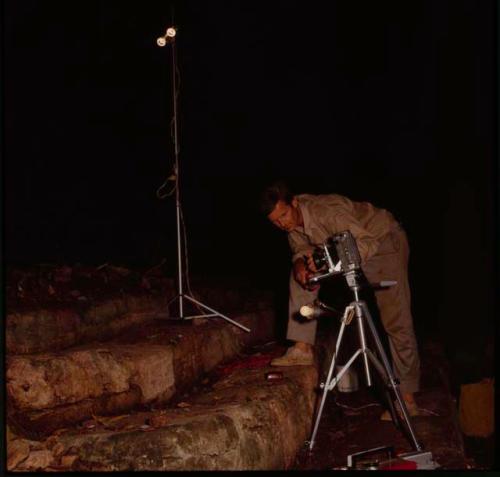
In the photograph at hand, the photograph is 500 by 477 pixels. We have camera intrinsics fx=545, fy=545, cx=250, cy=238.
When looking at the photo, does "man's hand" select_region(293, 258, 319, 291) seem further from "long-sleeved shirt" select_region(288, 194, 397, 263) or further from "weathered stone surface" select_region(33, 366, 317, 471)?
"weathered stone surface" select_region(33, 366, 317, 471)

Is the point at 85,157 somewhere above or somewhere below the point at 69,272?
above

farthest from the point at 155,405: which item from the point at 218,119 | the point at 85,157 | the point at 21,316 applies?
the point at 218,119

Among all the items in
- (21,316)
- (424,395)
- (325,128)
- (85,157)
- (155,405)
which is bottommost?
(424,395)

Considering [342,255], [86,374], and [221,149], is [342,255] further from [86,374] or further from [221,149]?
[221,149]

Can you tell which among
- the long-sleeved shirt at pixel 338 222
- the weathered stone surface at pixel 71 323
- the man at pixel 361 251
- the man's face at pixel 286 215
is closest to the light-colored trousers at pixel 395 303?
the man at pixel 361 251

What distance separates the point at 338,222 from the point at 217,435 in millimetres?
1756

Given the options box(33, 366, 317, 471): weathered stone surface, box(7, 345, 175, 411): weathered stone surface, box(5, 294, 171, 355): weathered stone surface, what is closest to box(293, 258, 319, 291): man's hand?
box(33, 366, 317, 471): weathered stone surface

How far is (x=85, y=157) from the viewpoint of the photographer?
6.89m

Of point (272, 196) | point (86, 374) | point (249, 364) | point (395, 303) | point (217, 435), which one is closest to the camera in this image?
point (217, 435)

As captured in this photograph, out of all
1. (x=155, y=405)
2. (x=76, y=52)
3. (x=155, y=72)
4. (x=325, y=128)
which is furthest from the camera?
(x=325, y=128)

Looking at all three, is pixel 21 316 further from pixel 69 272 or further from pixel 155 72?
pixel 155 72

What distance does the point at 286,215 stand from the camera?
4.08m

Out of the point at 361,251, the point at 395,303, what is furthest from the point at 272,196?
the point at 395,303

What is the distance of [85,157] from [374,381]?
437 centimetres
